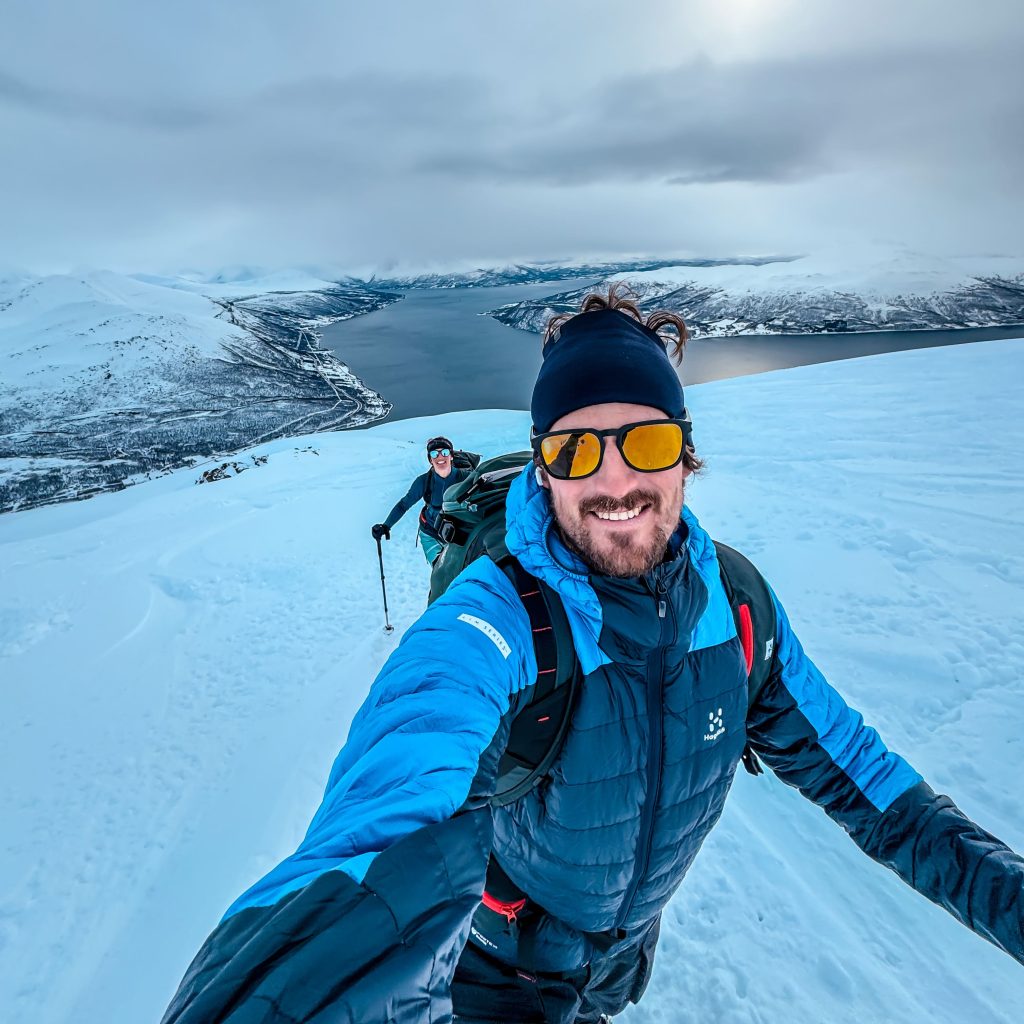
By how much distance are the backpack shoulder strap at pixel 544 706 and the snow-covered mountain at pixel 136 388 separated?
5612 centimetres

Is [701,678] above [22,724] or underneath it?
above

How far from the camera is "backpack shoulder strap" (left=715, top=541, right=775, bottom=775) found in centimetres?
183

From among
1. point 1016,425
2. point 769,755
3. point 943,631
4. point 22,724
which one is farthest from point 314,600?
point 1016,425

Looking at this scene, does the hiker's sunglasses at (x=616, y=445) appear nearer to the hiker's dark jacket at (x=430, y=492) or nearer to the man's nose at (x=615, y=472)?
the man's nose at (x=615, y=472)

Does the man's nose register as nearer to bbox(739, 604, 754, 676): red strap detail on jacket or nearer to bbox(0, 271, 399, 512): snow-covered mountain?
bbox(739, 604, 754, 676): red strap detail on jacket

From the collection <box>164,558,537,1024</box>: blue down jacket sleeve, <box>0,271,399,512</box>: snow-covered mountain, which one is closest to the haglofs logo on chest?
<box>164,558,537,1024</box>: blue down jacket sleeve

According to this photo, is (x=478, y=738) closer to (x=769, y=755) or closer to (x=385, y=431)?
(x=769, y=755)

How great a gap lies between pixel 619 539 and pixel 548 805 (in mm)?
893

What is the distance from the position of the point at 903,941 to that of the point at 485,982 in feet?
9.89

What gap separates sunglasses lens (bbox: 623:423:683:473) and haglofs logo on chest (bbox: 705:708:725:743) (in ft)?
2.83

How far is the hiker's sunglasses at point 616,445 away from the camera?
5.86 ft

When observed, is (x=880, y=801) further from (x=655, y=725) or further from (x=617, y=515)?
(x=617, y=515)

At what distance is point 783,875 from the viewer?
377 cm

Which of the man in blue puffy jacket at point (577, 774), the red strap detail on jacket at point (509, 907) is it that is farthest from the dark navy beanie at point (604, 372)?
the red strap detail on jacket at point (509, 907)
